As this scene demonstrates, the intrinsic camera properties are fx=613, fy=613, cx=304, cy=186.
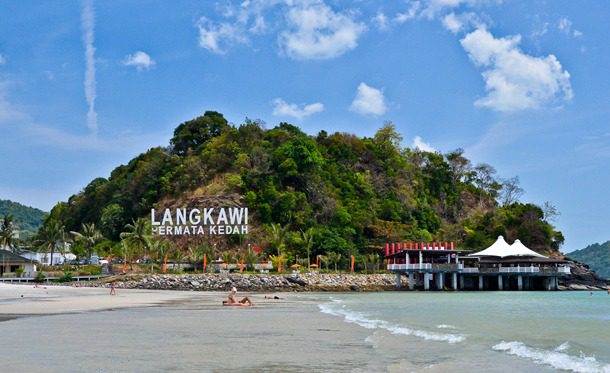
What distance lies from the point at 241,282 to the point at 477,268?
1025 inches

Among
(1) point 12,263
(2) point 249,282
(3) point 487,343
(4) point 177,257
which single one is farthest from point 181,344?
(1) point 12,263

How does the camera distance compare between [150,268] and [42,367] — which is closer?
[42,367]

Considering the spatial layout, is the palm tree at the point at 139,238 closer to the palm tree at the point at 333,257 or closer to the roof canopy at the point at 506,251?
the palm tree at the point at 333,257

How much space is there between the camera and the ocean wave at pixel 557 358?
1262 cm

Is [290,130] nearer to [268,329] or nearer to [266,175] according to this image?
[266,175]

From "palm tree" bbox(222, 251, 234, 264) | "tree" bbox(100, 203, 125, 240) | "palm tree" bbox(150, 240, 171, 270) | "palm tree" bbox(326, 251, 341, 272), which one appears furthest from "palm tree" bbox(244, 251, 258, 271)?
"tree" bbox(100, 203, 125, 240)

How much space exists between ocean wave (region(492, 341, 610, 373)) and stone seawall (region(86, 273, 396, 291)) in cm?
4484

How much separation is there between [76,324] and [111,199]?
79.5 metres

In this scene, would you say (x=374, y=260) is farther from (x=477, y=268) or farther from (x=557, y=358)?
(x=557, y=358)

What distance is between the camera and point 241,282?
61594mm

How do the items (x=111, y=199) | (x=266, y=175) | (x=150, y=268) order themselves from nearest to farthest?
(x=150, y=268) < (x=266, y=175) < (x=111, y=199)

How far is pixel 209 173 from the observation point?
294ft

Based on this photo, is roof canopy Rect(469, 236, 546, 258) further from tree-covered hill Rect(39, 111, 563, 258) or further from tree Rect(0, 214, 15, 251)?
tree Rect(0, 214, 15, 251)

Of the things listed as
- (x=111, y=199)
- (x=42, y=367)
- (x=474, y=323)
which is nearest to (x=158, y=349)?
(x=42, y=367)
